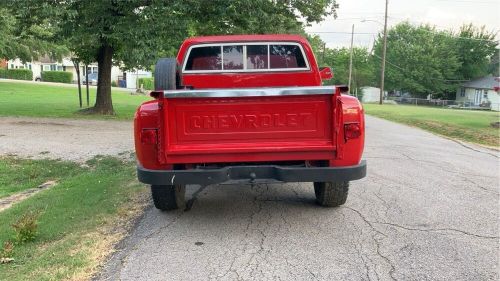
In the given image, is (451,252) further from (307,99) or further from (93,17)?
(93,17)

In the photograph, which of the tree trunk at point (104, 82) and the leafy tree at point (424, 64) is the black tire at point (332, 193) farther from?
the leafy tree at point (424, 64)

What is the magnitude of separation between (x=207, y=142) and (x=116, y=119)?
14793 millimetres

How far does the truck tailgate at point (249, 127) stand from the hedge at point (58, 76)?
75.3m

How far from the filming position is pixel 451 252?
4.46 metres

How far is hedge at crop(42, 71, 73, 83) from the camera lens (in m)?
74.8

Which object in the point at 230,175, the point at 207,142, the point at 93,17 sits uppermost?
the point at 93,17

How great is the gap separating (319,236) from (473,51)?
7516cm

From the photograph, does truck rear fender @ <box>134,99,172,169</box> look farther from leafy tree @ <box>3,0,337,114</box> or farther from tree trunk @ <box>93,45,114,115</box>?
tree trunk @ <box>93,45,114,115</box>

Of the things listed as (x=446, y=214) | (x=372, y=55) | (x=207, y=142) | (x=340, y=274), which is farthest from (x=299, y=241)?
(x=372, y=55)

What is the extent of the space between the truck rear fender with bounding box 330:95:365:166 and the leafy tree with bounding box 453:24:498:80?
2833 inches

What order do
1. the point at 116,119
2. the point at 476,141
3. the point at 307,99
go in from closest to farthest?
the point at 307,99, the point at 476,141, the point at 116,119

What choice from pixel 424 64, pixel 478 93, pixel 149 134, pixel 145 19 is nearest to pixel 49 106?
pixel 145 19

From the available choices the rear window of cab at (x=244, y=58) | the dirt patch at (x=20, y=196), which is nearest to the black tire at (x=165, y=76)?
the rear window of cab at (x=244, y=58)

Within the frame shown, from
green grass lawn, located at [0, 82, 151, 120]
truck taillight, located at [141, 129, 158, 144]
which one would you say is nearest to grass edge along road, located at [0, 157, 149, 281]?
truck taillight, located at [141, 129, 158, 144]
